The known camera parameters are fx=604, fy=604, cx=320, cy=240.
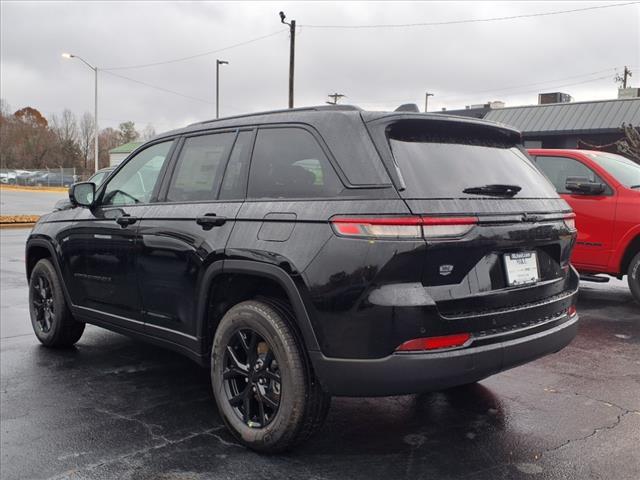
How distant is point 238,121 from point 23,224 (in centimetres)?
1592

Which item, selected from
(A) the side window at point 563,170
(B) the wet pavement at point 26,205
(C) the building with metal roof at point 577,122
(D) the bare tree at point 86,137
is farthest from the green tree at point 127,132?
(A) the side window at point 563,170

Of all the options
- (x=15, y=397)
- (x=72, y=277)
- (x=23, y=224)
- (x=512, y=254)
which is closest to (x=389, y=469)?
(x=512, y=254)

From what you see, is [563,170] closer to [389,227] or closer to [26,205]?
[389,227]

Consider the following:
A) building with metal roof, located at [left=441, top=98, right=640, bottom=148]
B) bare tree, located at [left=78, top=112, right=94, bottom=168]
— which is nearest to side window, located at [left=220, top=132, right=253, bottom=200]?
building with metal roof, located at [left=441, top=98, right=640, bottom=148]

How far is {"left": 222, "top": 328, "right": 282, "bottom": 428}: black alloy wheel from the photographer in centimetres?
323

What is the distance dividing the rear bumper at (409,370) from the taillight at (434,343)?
3 cm

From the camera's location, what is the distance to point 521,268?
321 cm

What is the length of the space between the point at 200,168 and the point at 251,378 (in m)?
1.44

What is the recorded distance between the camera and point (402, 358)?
2.79 meters

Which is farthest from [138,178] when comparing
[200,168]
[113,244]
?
[200,168]

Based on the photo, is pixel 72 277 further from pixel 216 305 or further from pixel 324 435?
pixel 324 435

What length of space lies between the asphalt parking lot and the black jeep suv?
0.34 metres

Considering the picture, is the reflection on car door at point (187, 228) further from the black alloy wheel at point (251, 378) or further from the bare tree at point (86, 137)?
the bare tree at point (86, 137)

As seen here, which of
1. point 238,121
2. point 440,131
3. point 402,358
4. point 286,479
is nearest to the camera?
point 402,358
